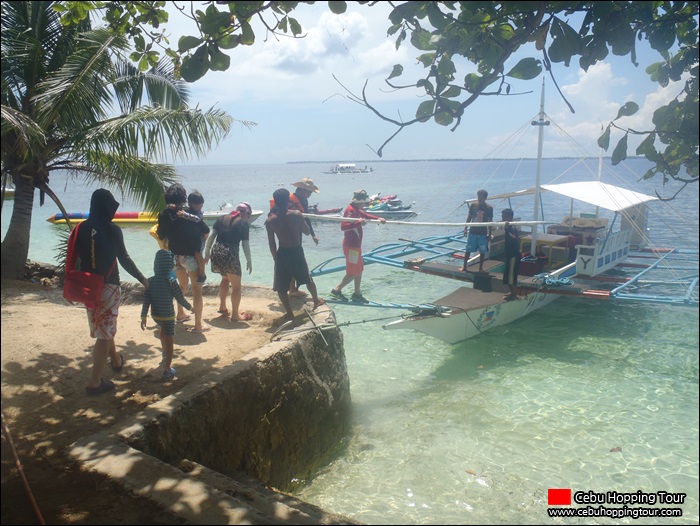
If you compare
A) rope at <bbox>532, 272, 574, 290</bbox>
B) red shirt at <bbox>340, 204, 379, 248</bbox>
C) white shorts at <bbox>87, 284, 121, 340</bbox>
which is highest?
red shirt at <bbox>340, 204, 379, 248</bbox>

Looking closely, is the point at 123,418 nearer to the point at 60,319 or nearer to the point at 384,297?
the point at 60,319

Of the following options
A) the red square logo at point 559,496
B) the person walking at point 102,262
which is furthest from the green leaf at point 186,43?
the red square logo at point 559,496

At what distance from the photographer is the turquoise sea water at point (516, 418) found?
458 cm

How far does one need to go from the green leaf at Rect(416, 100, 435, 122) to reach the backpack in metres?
2.81

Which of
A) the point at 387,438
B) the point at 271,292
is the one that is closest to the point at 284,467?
the point at 387,438

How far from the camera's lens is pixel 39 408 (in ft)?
13.3

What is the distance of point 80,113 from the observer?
763cm

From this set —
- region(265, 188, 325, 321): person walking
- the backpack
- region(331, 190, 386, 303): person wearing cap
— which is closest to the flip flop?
region(331, 190, 386, 303): person wearing cap

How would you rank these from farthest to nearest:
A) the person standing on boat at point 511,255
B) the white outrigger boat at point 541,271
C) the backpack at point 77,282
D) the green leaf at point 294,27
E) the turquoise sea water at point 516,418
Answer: the person standing on boat at point 511,255 → the white outrigger boat at point 541,271 → the turquoise sea water at point 516,418 → the backpack at point 77,282 → the green leaf at point 294,27

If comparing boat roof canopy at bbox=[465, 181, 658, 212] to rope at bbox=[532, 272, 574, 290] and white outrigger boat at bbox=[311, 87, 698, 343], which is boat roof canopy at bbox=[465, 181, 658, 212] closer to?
white outrigger boat at bbox=[311, 87, 698, 343]

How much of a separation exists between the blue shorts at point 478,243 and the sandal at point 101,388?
24.0 feet

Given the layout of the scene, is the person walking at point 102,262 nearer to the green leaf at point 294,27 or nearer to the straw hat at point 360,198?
the green leaf at point 294,27

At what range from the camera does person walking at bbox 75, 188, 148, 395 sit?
4.16m

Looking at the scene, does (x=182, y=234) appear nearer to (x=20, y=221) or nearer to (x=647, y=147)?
(x=20, y=221)
